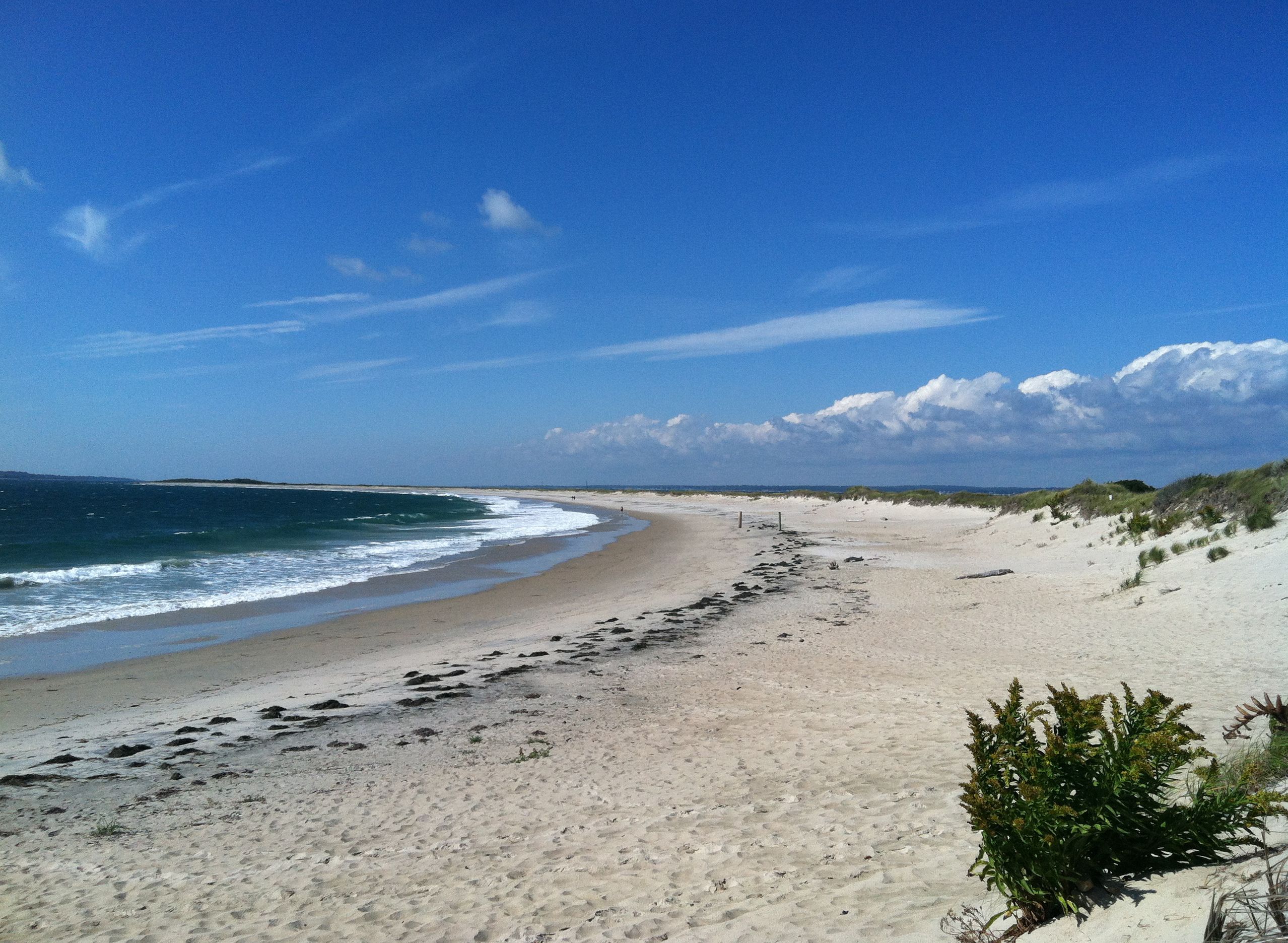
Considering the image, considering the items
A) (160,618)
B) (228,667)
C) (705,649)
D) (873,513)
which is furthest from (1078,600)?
(873,513)

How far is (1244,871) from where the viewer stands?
3037 mm

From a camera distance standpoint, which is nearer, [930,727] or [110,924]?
[110,924]

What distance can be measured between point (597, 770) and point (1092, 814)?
4.96 meters

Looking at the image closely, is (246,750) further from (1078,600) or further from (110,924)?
(1078,600)

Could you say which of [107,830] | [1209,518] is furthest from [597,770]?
[1209,518]

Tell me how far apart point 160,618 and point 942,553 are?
24.4 metres

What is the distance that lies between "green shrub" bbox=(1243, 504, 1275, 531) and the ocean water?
77.9 ft

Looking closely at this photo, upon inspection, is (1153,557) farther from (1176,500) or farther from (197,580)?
(197,580)

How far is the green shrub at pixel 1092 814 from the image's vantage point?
334 cm

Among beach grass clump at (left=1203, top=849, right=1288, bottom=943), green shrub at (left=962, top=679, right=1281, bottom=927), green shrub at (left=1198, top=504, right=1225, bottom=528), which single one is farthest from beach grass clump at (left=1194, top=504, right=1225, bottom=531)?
beach grass clump at (left=1203, top=849, right=1288, bottom=943)

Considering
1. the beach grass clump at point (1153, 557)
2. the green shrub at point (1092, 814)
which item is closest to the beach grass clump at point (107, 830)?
the green shrub at point (1092, 814)

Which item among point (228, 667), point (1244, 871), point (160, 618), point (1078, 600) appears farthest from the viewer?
point (160, 618)

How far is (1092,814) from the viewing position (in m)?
3.48

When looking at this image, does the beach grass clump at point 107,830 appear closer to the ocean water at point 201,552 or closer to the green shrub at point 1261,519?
the ocean water at point 201,552
